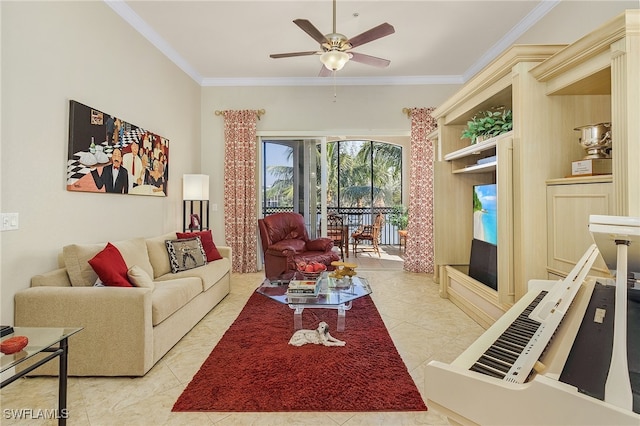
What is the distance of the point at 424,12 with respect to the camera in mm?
3338

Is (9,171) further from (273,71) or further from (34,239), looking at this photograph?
(273,71)

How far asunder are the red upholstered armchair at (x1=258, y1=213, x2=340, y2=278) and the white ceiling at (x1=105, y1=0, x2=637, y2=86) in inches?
95.7

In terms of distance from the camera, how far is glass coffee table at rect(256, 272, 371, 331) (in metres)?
2.65

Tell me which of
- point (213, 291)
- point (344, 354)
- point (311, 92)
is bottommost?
point (344, 354)

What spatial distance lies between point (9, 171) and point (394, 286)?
418 cm

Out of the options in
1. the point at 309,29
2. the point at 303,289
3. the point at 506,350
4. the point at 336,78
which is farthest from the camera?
the point at 336,78

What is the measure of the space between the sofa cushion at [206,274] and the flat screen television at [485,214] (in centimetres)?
293

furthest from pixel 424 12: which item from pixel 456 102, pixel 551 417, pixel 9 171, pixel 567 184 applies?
pixel 9 171

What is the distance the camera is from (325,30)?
3.69 m

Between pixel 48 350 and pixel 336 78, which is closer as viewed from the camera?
pixel 48 350

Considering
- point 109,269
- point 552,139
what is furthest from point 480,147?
point 109,269

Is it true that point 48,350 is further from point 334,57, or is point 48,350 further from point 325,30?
point 325,30

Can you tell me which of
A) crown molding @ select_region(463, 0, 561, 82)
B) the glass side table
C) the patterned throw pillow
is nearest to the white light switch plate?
the glass side table

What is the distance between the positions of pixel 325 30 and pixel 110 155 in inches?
110
